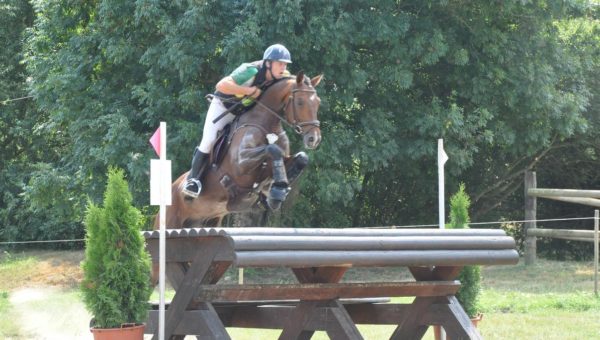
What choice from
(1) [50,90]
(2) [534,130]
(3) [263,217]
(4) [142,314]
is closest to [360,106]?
(2) [534,130]

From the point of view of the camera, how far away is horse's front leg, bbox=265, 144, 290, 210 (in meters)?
7.57

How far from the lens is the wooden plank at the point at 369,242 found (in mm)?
5387

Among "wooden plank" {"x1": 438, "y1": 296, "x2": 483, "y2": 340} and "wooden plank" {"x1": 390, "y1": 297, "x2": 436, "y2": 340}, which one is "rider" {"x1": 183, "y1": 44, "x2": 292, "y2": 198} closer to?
"wooden plank" {"x1": 390, "y1": 297, "x2": 436, "y2": 340}

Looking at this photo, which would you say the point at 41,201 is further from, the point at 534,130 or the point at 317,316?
the point at 317,316

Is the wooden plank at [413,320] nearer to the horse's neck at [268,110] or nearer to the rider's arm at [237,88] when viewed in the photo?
the horse's neck at [268,110]

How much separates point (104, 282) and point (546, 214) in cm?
1622

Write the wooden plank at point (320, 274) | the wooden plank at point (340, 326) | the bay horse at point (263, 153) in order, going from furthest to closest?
1. the bay horse at point (263, 153)
2. the wooden plank at point (320, 274)
3. the wooden plank at point (340, 326)

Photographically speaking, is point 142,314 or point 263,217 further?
point 263,217

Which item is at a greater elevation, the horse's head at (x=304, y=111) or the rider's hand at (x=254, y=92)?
the rider's hand at (x=254, y=92)

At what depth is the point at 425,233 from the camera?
635 cm

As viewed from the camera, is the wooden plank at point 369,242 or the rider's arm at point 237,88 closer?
the wooden plank at point 369,242

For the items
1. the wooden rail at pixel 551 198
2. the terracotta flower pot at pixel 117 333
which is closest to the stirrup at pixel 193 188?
the terracotta flower pot at pixel 117 333

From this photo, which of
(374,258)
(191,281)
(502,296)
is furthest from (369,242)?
(502,296)

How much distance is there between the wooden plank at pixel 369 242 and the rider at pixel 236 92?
232 cm
